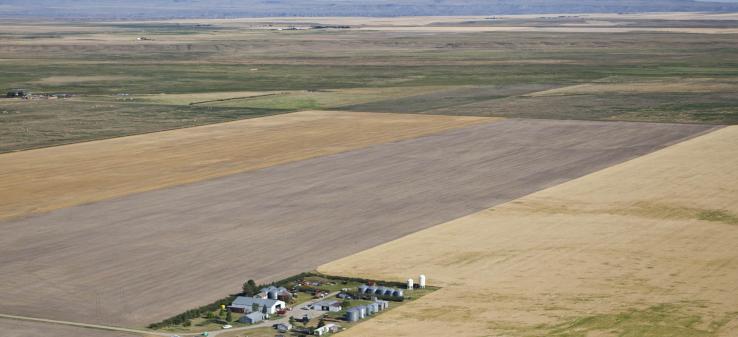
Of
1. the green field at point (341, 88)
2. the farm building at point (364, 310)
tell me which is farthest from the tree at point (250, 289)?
the green field at point (341, 88)

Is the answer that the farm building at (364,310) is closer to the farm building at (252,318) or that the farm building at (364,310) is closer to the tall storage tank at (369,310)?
the tall storage tank at (369,310)

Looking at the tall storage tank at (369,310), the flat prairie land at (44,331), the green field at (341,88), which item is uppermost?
the green field at (341,88)

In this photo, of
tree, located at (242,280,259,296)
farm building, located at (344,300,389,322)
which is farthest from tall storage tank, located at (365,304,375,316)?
tree, located at (242,280,259,296)

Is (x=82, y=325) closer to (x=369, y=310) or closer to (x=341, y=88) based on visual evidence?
(x=369, y=310)

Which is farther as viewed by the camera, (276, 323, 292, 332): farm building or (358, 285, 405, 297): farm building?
(358, 285, 405, 297): farm building

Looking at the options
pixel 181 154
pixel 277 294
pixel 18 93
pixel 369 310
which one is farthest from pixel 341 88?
pixel 369 310

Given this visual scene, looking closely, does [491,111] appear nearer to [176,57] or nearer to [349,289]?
[349,289]

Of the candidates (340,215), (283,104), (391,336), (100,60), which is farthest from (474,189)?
(100,60)

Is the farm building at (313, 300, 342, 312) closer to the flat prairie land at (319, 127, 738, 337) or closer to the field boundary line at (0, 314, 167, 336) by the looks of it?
the flat prairie land at (319, 127, 738, 337)
